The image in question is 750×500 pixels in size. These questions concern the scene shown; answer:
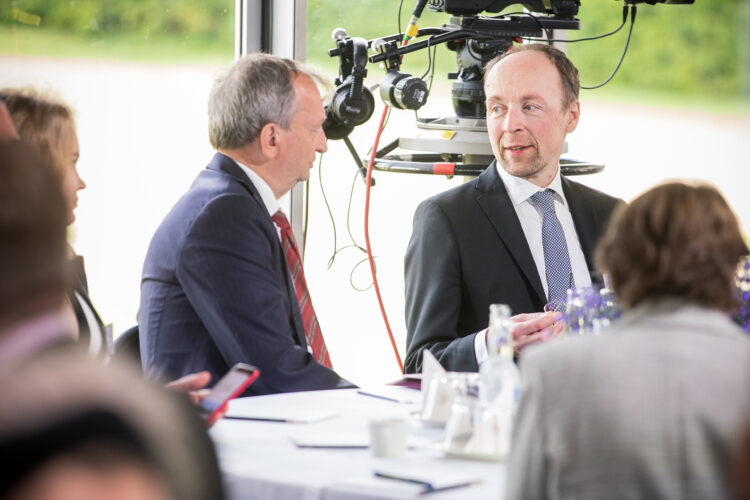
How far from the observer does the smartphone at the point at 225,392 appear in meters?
1.68

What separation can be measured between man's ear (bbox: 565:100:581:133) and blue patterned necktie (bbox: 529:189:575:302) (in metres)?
0.26

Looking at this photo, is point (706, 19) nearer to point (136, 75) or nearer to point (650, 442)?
point (136, 75)

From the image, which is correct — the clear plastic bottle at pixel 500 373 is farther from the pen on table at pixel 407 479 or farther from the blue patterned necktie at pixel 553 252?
the blue patterned necktie at pixel 553 252

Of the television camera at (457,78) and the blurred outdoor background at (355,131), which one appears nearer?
the television camera at (457,78)

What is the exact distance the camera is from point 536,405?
1.20m

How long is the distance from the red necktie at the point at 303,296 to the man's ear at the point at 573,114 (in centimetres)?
88

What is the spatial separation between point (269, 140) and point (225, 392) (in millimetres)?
1001

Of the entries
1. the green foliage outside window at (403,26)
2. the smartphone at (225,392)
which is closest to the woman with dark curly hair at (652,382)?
the smartphone at (225,392)

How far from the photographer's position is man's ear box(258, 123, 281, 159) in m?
2.56

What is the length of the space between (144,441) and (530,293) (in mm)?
1984

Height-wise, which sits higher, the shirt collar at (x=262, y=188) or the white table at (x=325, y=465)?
the shirt collar at (x=262, y=188)

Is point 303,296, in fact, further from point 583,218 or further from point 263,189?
point 583,218

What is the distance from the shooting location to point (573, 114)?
2842 millimetres

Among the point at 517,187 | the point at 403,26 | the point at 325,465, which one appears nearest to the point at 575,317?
the point at 325,465
